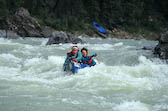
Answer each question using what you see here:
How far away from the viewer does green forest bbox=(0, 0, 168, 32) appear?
90.8ft

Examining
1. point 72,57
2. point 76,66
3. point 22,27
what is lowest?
point 76,66

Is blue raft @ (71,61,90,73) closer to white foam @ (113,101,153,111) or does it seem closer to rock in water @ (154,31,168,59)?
white foam @ (113,101,153,111)

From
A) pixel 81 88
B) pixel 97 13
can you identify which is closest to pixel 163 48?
pixel 81 88

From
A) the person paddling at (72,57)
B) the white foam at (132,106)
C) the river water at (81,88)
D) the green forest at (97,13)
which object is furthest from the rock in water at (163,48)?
the green forest at (97,13)

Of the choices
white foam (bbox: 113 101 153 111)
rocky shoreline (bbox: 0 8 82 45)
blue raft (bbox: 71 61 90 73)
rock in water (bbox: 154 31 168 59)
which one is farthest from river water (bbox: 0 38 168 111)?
rocky shoreline (bbox: 0 8 82 45)

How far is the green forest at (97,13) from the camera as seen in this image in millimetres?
27688

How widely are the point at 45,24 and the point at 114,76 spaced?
20544 millimetres

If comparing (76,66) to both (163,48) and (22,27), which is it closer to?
(163,48)

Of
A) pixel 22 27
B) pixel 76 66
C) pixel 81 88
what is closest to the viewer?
pixel 81 88

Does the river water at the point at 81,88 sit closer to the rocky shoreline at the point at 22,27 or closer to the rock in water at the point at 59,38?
the rock in water at the point at 59,38

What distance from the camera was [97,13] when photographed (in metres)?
31.9

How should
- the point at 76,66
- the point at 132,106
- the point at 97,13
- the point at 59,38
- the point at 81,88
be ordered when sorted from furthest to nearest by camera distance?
1. the point at 97,13
2. the point at 59,38
3. the point at 76,66
4. the point at 81,88
5. the point at 132,106

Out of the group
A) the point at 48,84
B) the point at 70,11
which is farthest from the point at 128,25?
the point at 48,84

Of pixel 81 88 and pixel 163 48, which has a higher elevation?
pixel 163 48
